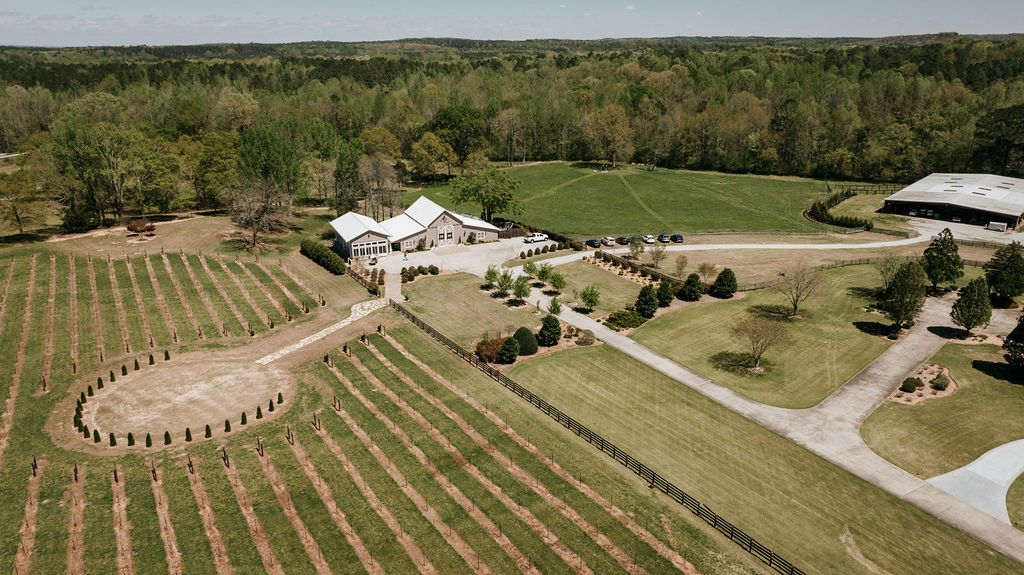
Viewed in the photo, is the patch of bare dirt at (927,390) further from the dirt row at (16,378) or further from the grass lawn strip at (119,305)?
the grass lawn strip at (119,305)

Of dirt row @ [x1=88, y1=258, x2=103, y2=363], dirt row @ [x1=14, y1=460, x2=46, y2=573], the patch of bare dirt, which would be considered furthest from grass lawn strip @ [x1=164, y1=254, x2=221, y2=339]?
the patch of bare dirt

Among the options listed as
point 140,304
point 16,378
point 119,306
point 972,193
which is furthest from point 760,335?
point 972,193

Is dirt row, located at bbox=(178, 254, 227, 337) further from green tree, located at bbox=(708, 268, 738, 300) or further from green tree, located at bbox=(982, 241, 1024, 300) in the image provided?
green tree, located at bbox=(982, 241, 1024, 300)

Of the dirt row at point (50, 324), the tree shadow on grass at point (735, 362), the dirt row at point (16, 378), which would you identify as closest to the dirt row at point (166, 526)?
the dirt row at point (16, 378)

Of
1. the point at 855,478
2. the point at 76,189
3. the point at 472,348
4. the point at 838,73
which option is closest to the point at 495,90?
the point at 838,73

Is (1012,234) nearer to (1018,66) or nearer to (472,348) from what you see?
(472,348)

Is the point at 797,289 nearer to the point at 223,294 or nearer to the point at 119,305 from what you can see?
the point at 223,294
